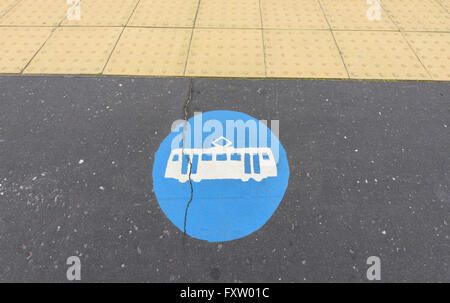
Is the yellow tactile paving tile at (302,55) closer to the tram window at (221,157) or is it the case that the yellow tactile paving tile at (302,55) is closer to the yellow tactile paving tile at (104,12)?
the tram window at (221,157)

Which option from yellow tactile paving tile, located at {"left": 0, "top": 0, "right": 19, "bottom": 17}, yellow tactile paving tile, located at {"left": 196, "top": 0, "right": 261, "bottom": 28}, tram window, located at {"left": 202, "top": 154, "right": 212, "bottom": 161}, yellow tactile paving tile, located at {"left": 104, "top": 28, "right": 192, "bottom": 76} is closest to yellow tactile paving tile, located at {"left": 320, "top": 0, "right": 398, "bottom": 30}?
yellow tactile paving tile, located at {"left": 196, "top": 0, "right": 261, "bottom": 28}

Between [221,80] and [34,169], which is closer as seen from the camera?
[34,169]

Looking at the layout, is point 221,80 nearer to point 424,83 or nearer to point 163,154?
point 163,154

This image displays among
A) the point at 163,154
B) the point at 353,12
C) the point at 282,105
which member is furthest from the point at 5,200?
the point at 353,12

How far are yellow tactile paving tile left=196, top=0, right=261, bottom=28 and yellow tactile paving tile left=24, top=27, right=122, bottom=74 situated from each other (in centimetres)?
166

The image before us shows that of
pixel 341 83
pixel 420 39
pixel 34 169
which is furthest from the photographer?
pixel 420 39

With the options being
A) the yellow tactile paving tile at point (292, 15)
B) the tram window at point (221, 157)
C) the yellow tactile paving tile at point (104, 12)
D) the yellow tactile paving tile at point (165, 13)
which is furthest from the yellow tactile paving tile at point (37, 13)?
the tram window at point (221, 157)

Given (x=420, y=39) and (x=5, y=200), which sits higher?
(x=420, y=39)

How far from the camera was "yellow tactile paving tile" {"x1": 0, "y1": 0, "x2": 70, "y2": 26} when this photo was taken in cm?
499

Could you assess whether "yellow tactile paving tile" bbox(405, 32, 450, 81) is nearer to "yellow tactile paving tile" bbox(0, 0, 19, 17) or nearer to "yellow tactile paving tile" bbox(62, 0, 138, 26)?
"yellow tactile paving tile" bbox(62, 0, 138, 26)

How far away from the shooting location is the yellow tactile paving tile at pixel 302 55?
4.12 metres

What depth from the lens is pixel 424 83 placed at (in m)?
3.98

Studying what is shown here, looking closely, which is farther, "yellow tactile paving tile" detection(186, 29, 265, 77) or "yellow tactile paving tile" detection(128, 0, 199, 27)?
"yellow tactile paving tile" detection(128, 0, 199, 27)

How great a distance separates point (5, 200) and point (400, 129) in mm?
4634
